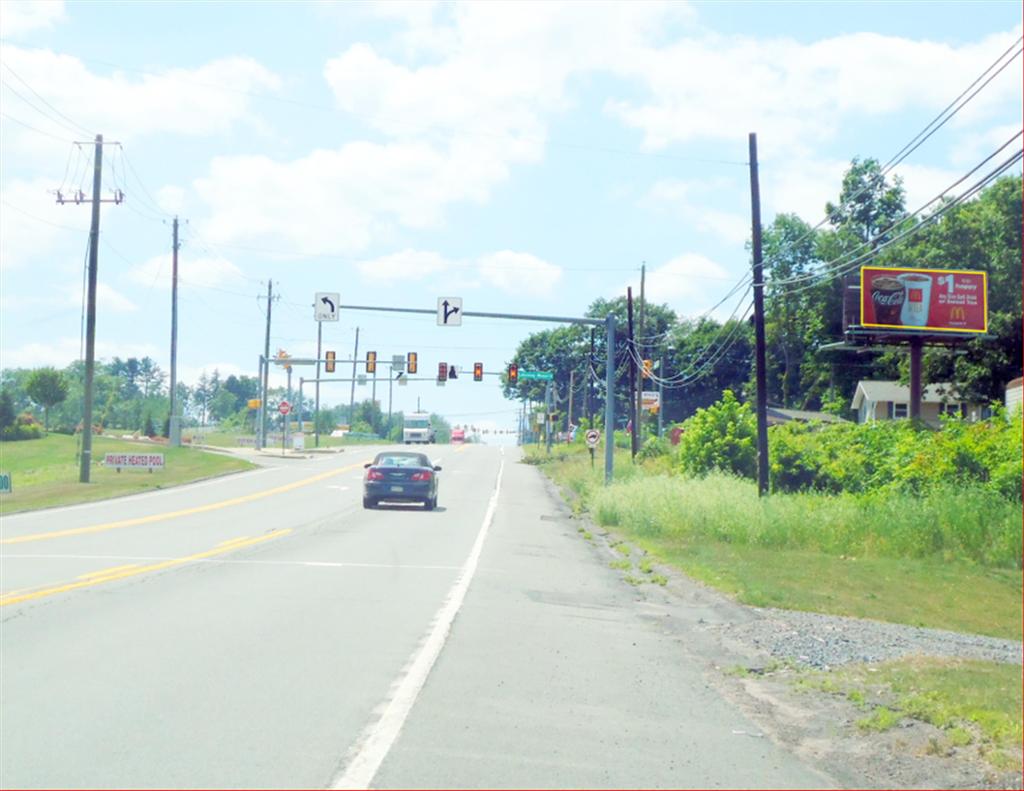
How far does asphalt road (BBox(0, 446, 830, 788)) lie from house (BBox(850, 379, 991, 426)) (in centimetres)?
4912

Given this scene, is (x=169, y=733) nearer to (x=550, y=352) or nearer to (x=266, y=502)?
(x=266, y=502)

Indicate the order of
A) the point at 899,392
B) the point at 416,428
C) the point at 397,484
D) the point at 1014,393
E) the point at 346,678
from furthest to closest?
the point at 416,428, the point at 899,392, the point at 1014,393, the point at 397,484, the point at 346,678

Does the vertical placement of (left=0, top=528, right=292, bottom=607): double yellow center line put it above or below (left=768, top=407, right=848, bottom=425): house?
below

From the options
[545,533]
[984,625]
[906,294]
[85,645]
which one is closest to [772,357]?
[906,294]

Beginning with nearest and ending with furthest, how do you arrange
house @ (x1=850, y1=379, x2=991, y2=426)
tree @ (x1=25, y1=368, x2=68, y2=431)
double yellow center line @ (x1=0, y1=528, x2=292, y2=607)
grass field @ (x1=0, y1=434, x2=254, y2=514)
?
1. double yellow center line @ (x1=0, y1=528, x2=292, y2=607)
2. grass field @ (x1=0, y1=434, x2=254, y2=514)
3. house @ (x1=850, y1=379, x2=991, y2=426)
4. tree @ (x1=25, y1=368, x2=68, y2=431)

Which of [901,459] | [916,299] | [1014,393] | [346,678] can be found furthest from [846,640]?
[1014,393]

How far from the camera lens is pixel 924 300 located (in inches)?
1884

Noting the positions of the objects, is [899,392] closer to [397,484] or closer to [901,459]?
[901,459]

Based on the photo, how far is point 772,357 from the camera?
283ft

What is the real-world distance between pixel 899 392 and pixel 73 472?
144 ft

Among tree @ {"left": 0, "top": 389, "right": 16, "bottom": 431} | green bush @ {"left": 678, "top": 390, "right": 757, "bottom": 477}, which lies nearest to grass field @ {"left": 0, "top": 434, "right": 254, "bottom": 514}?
tree @ {"left": 0, "top": 389, "right": 16, "bottom": 431}

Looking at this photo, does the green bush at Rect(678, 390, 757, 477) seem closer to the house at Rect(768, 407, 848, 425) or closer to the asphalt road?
the asphalt road

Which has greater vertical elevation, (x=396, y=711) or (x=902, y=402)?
(x=902, y=402)

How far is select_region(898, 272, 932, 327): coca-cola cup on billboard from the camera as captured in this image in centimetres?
4762
